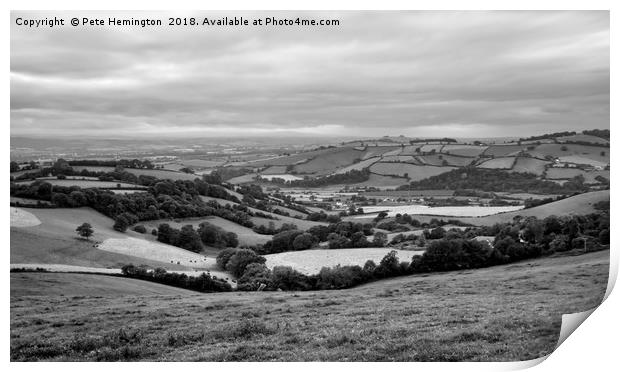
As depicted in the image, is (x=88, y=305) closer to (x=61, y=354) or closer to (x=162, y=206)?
(x=61, y=354)

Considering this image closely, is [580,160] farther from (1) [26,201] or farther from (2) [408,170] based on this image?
(1) [26,201]

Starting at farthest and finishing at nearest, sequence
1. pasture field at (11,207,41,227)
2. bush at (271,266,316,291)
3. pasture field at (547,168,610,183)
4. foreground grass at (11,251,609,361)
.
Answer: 1. pasture field at (547,168,610,183)
2. bush at (271,266,316,291)
3. pasture field at (11,207,41,227)
4. foreground grass at (11,251,609,361)

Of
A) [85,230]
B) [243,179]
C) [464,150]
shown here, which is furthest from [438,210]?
[85,230]

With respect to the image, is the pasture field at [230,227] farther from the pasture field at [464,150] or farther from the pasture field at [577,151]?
the pasture field at [577,151]

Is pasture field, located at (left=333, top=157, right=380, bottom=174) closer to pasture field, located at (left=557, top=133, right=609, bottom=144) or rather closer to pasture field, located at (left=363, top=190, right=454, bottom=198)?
pasture field, located at (left=363, top=190, right=454, bottom=198)

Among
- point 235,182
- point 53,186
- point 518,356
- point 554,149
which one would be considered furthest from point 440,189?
point 53,186

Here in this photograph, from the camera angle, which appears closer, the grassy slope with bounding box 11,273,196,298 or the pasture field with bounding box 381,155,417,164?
the grassy slope with bounding box 11,273,196,298

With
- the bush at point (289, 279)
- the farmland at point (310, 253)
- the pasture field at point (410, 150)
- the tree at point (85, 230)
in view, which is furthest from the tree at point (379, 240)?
the tree at point (85, 230)

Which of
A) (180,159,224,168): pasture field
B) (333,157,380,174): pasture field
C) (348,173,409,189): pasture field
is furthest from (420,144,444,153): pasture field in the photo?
(180,159,224,168): pasture field
